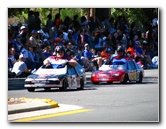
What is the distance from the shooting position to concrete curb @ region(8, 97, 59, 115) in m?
63.0

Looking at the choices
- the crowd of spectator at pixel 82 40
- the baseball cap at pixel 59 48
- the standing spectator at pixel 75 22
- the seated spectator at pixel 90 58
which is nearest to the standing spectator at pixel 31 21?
the crowd of spectator at pixel 82 40

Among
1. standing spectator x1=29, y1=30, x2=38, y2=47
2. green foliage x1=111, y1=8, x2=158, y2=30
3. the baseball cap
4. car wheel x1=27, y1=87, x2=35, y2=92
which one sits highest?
green foliage x1=111, y1=8, x2=158, y2=30

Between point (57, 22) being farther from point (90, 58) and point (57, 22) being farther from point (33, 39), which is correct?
point (90, 58)

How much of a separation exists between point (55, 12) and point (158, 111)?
1923mm

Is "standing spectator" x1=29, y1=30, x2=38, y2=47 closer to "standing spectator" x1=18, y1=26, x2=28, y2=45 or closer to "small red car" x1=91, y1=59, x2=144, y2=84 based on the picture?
"standing spectator" x1=18, y1=26, x2=28, y2=45

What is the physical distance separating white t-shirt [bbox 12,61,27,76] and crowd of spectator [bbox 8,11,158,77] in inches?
0.5

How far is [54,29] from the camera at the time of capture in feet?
209

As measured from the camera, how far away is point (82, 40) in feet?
209

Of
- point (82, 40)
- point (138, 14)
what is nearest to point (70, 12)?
point (82, 40)

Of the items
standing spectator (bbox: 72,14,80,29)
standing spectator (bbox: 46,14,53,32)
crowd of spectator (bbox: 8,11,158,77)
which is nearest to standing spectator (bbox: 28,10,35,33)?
crowd of spectator (bbox: 8,11,158,77)

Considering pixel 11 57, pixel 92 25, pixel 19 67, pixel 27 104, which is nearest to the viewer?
pixel 27 104

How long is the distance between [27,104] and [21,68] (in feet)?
1.95

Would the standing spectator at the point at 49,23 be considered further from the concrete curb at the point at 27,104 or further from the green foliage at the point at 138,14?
the concrete curb at the point at 27,104

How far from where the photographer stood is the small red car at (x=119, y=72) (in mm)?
63781
